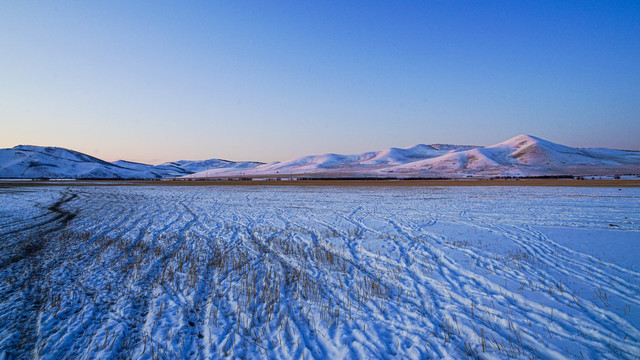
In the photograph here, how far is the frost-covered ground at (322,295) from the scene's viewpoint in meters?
4.90

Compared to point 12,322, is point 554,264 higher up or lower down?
lower down

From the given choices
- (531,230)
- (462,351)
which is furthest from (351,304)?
(531,230)

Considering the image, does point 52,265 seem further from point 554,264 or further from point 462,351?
point 554,264

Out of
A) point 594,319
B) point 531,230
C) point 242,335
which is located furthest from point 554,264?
point 242,335

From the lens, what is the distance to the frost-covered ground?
4902 mm

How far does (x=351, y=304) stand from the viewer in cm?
639

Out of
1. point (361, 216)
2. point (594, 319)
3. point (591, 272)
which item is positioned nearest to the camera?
point (594, 319)

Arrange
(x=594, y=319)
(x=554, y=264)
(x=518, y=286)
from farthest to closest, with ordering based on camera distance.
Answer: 1. (x=554, y=264)
2. (x=518, y=286)
3. (x=594, y=319)

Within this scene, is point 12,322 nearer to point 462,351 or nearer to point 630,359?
point 462,351

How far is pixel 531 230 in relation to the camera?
14.0 meters

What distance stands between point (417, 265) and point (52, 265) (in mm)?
11093

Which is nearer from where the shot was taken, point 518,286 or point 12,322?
point 12,322

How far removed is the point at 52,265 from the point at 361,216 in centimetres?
1486

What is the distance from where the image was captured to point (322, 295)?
6.86 m
